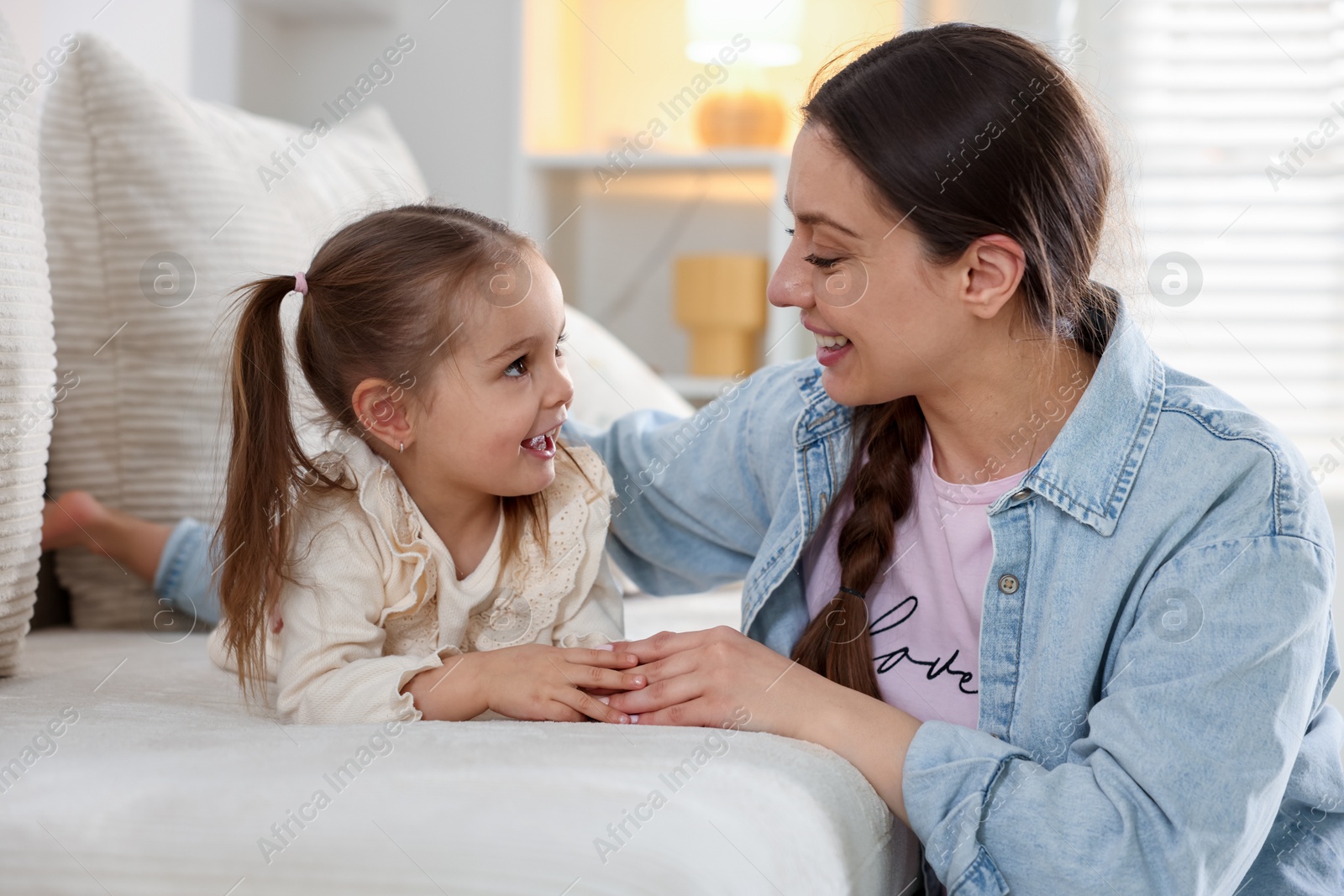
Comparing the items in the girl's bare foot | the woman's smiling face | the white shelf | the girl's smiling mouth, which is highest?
the woman's smiling face

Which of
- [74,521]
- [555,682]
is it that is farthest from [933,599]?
[74,521]

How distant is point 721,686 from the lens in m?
0.80

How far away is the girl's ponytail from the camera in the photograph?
2.84ft

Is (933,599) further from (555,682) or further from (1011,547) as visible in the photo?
(555,682)

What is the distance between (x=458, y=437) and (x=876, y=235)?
1.17 ft

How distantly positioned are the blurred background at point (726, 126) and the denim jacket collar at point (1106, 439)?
0.80 m

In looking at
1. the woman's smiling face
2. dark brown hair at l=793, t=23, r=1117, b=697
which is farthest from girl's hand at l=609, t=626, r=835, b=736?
the woman's smiling face

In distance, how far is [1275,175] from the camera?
76.9 inches

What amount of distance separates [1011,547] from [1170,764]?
0.20 m

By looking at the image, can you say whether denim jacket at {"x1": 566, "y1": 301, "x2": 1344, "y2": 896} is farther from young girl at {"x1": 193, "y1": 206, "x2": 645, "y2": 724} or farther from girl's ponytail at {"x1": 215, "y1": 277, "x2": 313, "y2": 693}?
girl's ponytail at {"x1": 215, "y1": 277, "x2": 313, "y2": 693}

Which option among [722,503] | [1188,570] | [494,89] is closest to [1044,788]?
[1188,570]

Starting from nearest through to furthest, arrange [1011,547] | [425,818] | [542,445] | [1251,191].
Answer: [425,818]
[1011,547]
[542,445]
[1251,191]

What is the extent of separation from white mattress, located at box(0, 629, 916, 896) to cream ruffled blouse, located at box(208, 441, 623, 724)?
0.38 ft

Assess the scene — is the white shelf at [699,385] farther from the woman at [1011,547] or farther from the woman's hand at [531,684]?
the woman's hand at [531,684]
